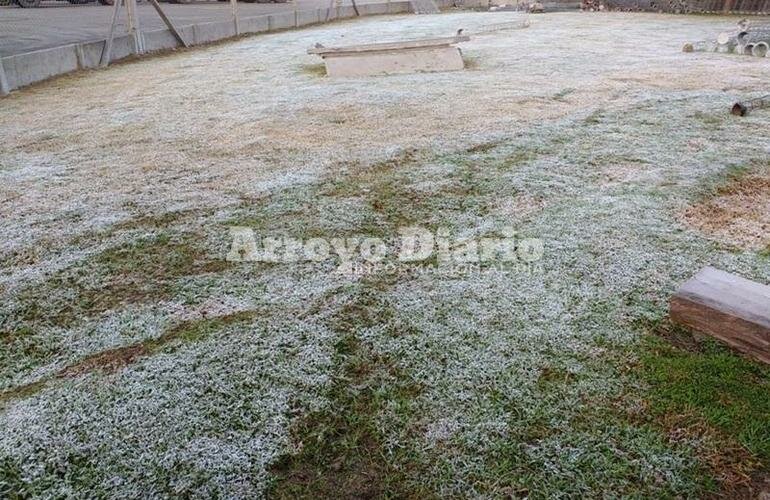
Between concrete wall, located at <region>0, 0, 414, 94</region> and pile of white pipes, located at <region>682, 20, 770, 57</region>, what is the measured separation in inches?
256

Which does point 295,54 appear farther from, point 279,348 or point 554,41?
point 279,348

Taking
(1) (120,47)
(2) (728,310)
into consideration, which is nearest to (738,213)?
(2) (728,310)

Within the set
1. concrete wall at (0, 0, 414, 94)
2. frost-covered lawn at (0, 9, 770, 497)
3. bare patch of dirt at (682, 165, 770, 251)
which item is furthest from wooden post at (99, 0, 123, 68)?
bare patch of dirt at (682, 165, 770, 251)

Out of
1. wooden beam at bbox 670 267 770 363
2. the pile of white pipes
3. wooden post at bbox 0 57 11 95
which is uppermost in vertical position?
the pile of white pipes

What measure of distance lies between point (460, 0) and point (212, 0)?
25.9 ft

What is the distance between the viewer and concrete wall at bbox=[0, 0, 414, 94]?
15.3ft

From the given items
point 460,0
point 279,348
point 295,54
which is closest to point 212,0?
point 460,0

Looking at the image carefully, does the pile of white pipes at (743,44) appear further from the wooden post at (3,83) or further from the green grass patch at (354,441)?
the wooden post at (3,83)

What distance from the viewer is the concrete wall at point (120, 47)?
15.3 feet

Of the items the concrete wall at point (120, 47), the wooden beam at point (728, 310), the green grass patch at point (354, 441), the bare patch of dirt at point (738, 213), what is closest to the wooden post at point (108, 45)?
the concrete wall at point (120, 47)

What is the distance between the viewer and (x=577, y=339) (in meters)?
1.24

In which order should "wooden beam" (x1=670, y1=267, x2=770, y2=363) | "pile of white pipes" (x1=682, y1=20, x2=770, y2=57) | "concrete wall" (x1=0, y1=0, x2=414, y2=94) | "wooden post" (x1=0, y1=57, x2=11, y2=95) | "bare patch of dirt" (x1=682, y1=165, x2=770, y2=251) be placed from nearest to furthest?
"wooden beam" (x1=670, y1=267, x2=770, y2=363)
"bare patch of dirt" (x1=682, y1=165, x2=770, y2=251)
"wooden post" (x1=0, y1=57, x2=11, y2=95)
"concrete wall" (x1=0, y1=0, x2=414, y2=94)
"pile of white pipes" (x1=682, y1=20, x2=770, y2=57)

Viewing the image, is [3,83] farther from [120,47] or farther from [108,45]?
[120,47]

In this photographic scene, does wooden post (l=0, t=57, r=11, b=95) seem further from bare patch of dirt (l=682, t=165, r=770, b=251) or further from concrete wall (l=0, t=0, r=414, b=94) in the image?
bare patch of dirt (l=682, t=165, r=770, b=251)
